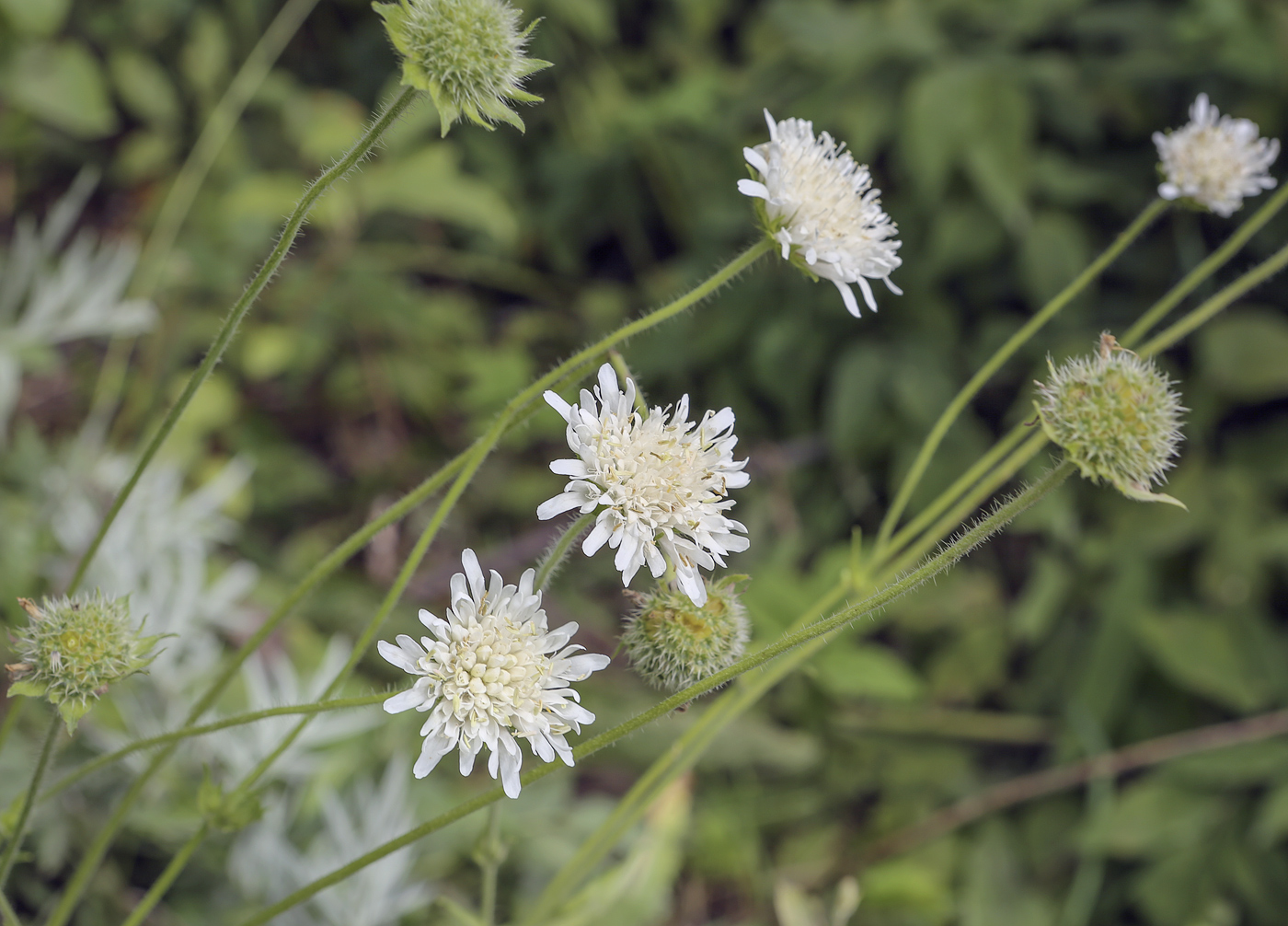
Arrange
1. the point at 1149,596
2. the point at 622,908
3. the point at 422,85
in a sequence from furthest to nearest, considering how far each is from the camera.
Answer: the point at 1149,596, the point at 622,908, the point at 422,85

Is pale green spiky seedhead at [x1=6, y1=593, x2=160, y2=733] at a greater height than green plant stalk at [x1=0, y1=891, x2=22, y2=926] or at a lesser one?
greater

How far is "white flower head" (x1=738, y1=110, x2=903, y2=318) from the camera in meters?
1.01

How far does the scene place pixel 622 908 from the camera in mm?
1706

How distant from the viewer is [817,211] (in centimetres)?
101

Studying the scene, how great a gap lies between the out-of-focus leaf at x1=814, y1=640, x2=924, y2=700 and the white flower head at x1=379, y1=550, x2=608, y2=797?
1.10 metres

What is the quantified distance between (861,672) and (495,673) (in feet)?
3.98

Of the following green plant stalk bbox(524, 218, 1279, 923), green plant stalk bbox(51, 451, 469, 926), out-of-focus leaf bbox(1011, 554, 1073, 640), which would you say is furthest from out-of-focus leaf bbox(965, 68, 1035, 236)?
green plant stalk bbox(51, 451, 469, 926)

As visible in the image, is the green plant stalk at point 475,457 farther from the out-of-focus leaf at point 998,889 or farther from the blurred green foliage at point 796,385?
the out-of-focus leaf at point 998,889

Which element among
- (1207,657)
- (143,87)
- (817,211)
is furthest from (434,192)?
(1207,657)

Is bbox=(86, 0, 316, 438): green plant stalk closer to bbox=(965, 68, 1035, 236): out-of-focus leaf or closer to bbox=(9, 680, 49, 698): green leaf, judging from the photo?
bbox=(9, 680, 49, 698): green leaf

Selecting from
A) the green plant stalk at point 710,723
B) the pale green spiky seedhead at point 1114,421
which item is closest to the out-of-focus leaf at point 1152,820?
the green plant stalk at point 710,723

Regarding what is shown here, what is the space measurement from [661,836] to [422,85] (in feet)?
4.47

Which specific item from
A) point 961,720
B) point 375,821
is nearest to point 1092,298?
point 961,720

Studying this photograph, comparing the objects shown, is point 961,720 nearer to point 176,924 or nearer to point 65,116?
point 176,924
